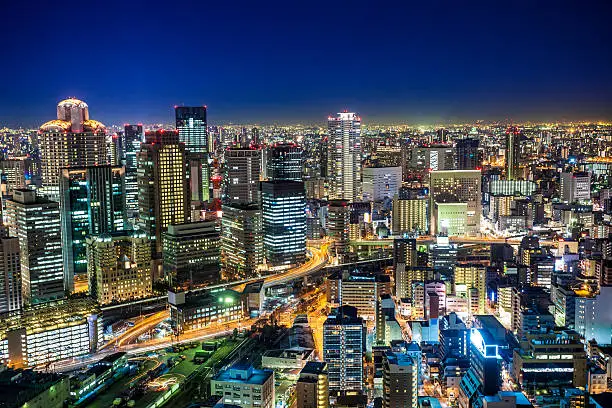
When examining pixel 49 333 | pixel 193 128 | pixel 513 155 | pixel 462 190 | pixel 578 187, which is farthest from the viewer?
pixel 513 155

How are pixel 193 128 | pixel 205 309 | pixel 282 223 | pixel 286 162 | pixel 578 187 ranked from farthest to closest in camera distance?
pixel 193 128 → pixel 578 187 → pixel 286 162 → pixel 282 223 → pixel 205 309

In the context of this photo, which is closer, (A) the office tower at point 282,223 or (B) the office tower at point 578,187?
(A) the office tower at point 282,223

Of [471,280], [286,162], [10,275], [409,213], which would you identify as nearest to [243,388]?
[10,275]

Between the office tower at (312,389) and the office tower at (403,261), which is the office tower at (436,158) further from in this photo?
the office tower at (312,389)

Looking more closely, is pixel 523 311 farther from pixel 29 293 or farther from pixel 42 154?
pixel 42 154

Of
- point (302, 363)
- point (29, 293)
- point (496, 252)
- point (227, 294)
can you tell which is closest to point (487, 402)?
point (302, 363)

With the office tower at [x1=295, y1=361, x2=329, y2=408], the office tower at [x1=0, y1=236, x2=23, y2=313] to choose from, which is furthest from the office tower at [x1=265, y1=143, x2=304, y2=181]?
the office tower at [x1=295, y1=361, x2=329, y2=408]

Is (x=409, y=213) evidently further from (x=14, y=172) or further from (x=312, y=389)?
(x=312, y=389)

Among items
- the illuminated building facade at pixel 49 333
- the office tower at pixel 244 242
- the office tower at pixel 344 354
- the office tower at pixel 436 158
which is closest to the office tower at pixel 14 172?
the office tower at pixel 244 242
